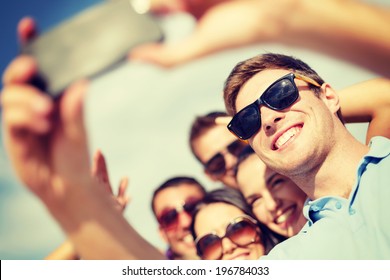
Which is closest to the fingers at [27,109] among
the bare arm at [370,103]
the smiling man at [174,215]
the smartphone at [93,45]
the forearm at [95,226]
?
the smartphone at [93,45]

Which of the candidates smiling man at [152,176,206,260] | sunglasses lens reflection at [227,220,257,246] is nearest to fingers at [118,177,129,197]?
smiling man at [152,176,206,260]

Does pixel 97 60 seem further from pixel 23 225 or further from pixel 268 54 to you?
pixel 23 225

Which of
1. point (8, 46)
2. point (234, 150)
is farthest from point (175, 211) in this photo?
point (8, 46)

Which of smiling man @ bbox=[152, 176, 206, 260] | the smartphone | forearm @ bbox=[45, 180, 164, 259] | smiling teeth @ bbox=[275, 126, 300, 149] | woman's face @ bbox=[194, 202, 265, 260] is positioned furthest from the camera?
smiling man @ bbox=[152, 176, 206, 260]

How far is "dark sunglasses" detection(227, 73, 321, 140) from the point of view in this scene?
2086mm

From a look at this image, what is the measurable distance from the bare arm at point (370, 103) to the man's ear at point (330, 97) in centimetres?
14

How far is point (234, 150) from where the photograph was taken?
254 cm

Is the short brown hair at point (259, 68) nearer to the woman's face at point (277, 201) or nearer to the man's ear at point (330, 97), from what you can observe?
the man's ear at point (330, 97)

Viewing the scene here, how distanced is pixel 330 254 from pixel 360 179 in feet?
1.29

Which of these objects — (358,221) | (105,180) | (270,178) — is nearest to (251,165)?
(270,178)

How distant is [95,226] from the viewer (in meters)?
2.04

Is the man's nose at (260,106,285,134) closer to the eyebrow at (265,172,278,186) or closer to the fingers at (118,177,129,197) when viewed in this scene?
the eyebrow at (265,172,278,186)
